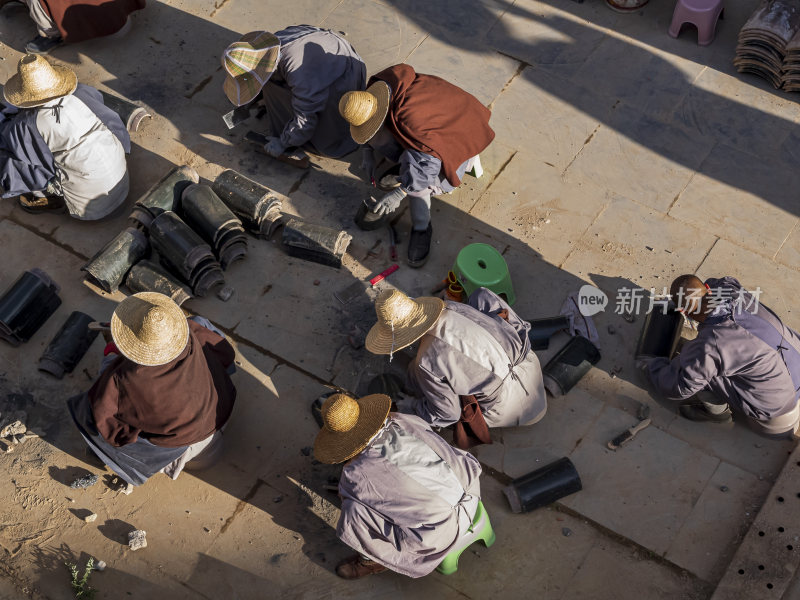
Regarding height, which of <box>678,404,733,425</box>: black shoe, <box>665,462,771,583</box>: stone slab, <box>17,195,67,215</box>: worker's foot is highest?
<box>17,195,67,215</box>: worker's foot

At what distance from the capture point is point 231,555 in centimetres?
544

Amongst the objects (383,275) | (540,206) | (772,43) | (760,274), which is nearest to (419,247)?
(383,275)

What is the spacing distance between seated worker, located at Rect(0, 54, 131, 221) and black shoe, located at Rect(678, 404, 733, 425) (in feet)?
15.1

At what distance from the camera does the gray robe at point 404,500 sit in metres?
4.73

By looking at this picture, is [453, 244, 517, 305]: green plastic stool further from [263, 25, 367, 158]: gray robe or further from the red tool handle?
[263, 25, 367, 158]: gray robe

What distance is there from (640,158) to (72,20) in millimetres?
5135

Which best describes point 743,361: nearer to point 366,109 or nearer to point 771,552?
point 771,552

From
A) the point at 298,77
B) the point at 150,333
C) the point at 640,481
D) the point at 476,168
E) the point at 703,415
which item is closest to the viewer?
the point at 150,333

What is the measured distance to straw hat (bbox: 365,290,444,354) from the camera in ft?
17.0

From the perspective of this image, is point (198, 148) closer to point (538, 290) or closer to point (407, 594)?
point (538, 290)

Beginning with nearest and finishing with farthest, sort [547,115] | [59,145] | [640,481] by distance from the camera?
[640,481] < [59,145] < [547,115]

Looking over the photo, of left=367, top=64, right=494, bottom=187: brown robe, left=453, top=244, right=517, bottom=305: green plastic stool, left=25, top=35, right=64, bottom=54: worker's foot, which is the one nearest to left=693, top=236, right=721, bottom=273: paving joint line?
left=453, top=244, right=517, bottom=305: green plastic stool

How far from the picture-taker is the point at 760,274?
6484mm

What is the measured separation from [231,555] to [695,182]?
4.66 meters
